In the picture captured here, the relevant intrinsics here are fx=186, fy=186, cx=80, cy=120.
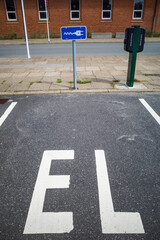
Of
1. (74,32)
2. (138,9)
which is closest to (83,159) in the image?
(74,32)

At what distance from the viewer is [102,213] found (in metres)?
2.16

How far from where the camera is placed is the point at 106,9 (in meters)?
21.6

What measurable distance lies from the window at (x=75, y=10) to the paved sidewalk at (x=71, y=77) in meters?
14.6

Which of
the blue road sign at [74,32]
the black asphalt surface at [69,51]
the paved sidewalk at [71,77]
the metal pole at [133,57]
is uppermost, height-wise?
the blue road sign at [74,32]

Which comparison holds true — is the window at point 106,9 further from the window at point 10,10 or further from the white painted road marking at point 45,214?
the white painted road marking at point 45,214

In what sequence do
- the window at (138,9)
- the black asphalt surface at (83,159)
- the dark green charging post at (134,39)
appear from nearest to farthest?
the black asphalt surface at (83,159) → the dark green charging post at (134,39) → the window at (138,9)

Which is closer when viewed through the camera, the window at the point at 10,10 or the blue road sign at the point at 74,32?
the blue road sign at the point at 74,32

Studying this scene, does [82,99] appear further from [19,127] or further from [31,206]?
[31,206]

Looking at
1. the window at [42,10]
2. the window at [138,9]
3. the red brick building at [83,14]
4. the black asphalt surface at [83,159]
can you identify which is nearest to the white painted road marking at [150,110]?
the black asphalt surface at [83,159]

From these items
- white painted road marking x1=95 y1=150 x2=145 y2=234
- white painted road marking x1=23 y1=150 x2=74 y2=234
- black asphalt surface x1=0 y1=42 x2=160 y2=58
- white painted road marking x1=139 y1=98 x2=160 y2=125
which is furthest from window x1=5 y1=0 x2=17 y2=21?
white painted road marking x1=95 y1=150 x2=145 y2=234

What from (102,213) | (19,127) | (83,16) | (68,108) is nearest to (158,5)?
(83,16)

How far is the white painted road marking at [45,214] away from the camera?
2010 millimetres

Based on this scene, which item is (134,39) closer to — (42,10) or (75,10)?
(75,10)

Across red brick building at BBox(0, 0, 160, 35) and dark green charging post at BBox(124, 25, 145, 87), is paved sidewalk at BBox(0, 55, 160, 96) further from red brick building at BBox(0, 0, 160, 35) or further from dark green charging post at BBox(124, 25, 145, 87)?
red brick building at BBox(0, 0, 160, 35)
